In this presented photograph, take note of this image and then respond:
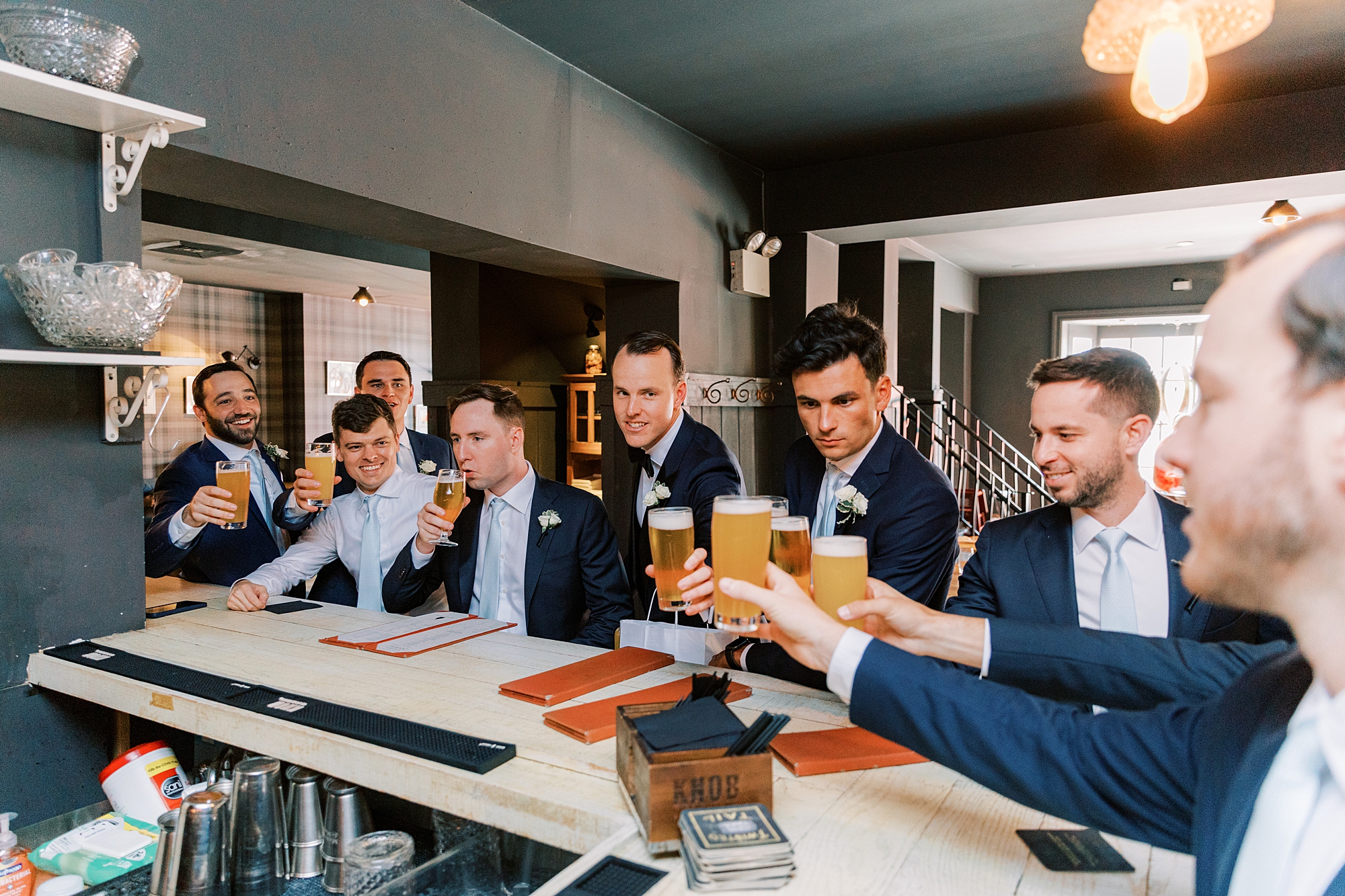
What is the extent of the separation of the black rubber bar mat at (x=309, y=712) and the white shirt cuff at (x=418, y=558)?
0.92m

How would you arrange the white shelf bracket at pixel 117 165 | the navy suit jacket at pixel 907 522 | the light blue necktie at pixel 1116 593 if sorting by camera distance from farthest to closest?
the navy suit jacket at pixel 907 522 → the white shelf bracket at pixel 117 165 → the light blue necktie at pixel 1116 593

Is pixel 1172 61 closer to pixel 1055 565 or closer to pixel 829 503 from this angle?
pixel 1055 565

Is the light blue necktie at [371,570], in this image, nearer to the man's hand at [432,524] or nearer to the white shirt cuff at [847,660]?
the man's hand at [432,524]

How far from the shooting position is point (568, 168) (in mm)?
3879

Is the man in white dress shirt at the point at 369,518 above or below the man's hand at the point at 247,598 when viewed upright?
above

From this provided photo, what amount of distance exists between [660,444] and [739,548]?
154 cm

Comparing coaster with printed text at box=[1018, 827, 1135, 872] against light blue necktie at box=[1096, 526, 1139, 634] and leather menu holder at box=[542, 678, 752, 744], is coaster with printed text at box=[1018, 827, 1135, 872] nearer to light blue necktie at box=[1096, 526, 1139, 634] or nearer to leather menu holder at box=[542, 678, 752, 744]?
leather menu holder at box=[542, 678, 752, 744]

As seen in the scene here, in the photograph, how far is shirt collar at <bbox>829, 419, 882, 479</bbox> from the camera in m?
2.56

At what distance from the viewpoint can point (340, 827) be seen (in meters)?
1.61

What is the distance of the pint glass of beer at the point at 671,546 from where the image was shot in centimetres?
169

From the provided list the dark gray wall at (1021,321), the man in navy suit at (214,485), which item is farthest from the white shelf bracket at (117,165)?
the dark gray wall at (1021,321)

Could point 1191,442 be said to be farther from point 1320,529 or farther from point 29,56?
point 29,56

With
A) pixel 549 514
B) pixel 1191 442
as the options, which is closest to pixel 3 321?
pixel 549 514

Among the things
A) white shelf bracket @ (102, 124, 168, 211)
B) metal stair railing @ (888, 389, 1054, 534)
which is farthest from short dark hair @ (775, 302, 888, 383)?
metal stair railing @ (888, 389, 1054, 534)
